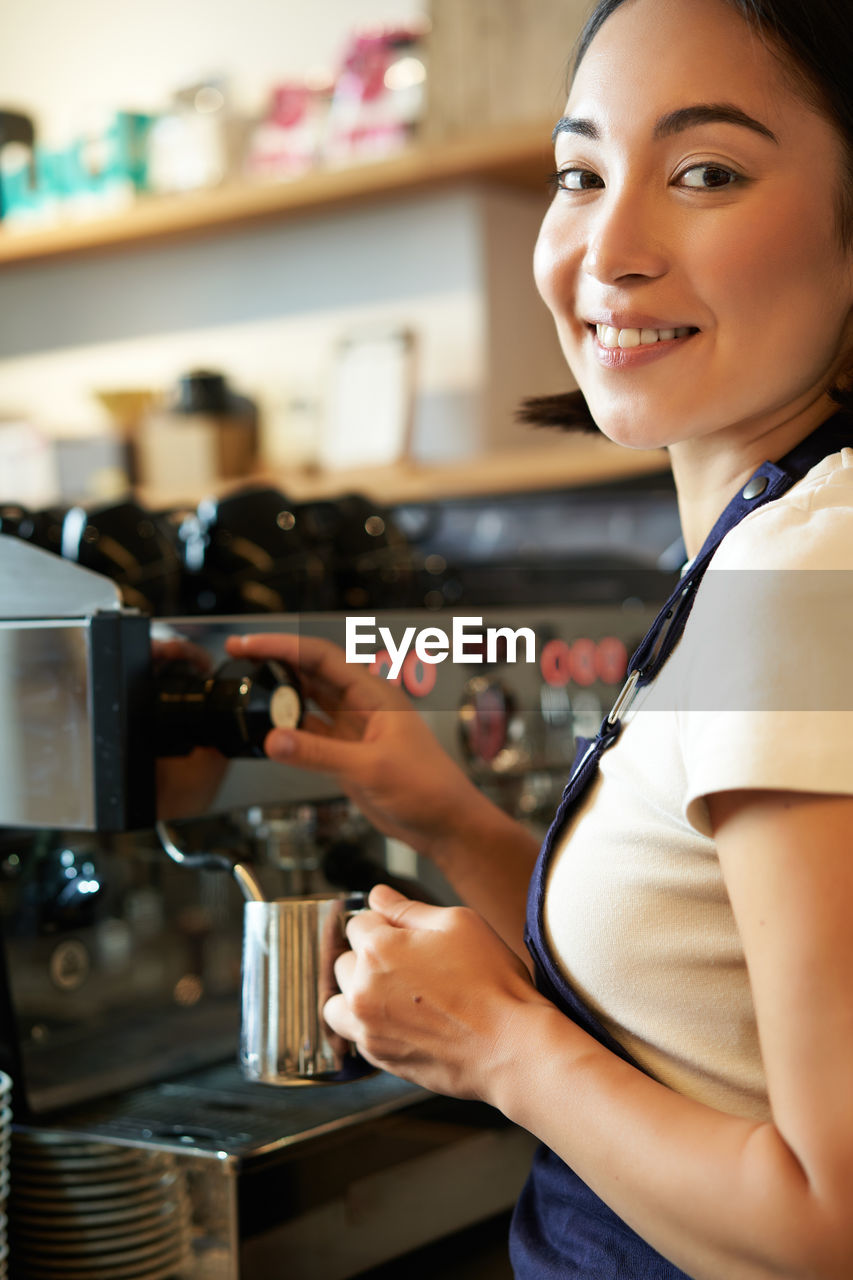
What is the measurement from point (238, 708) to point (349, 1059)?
0.22 m

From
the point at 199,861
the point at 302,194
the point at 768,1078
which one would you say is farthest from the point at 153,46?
the point at 768,1078

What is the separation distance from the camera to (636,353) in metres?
0.72

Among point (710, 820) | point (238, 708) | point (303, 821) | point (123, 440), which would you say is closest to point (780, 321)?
point (710, 820)

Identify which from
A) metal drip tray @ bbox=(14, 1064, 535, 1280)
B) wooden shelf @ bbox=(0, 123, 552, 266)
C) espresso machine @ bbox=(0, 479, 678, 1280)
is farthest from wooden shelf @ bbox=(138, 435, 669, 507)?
metal drip tray @ bbox=(14, 1064, 535, 1280)

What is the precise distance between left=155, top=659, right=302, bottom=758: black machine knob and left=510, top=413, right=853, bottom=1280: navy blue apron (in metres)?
0.24

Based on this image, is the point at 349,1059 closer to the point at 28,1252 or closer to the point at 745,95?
the point at 28,1252

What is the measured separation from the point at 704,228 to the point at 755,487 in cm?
13

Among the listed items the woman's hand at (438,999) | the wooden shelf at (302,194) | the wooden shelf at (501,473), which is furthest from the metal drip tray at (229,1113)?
the wooden shelf at (302,194)

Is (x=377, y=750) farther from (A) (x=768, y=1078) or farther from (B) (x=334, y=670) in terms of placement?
(A) (x=768, y=1078)

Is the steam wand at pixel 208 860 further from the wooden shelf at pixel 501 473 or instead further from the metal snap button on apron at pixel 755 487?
the wooden shelf at pixel 501 473

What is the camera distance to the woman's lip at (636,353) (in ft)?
2.30

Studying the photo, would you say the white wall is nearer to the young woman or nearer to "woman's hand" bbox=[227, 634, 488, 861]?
"woman's hand" bbox=[227, 634, 488, 861]

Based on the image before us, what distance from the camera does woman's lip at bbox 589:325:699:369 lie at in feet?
2.30

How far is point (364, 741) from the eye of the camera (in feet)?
3.44
